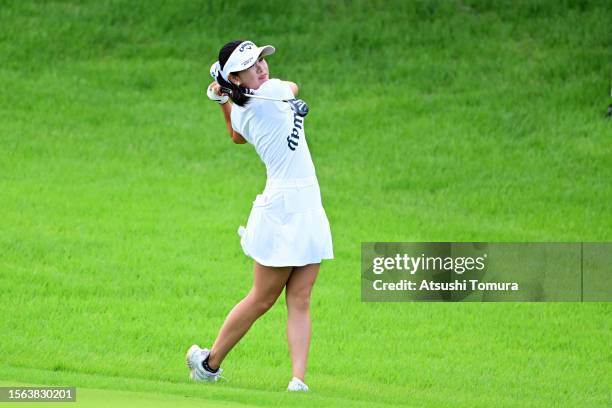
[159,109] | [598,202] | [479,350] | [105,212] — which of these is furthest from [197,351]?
[159,109]

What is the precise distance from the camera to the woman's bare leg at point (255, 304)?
818 centimetres

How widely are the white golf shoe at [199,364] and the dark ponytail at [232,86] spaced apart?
1.65 metres

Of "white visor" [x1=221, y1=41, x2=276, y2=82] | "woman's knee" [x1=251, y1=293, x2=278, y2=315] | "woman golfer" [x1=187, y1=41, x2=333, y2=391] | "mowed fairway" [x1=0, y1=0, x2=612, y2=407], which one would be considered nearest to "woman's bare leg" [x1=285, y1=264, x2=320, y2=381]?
"woman golfer" [x1=187, y1=41, x2=333, y2=391]

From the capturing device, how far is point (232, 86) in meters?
7.89

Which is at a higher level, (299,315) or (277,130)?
(277,130)

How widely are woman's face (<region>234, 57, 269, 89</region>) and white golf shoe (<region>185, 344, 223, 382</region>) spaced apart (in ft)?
5.71

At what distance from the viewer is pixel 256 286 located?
8242 millimetres

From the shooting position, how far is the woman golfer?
312 inches

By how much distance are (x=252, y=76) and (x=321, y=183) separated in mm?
7464

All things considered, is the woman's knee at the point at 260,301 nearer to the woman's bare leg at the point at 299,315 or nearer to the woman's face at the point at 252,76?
the woman's bare leg at the point at 299,315

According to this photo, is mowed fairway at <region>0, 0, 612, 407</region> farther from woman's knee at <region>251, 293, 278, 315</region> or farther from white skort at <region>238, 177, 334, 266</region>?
white skort at <region>238, 177, 334, 266</region>

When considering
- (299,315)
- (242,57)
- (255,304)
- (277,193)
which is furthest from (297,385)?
(242,57)

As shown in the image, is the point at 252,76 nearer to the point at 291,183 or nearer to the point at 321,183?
the point at 291,183

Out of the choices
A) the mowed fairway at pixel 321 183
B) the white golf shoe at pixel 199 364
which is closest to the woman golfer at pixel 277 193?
the white golf shoe at pixel 199 364
